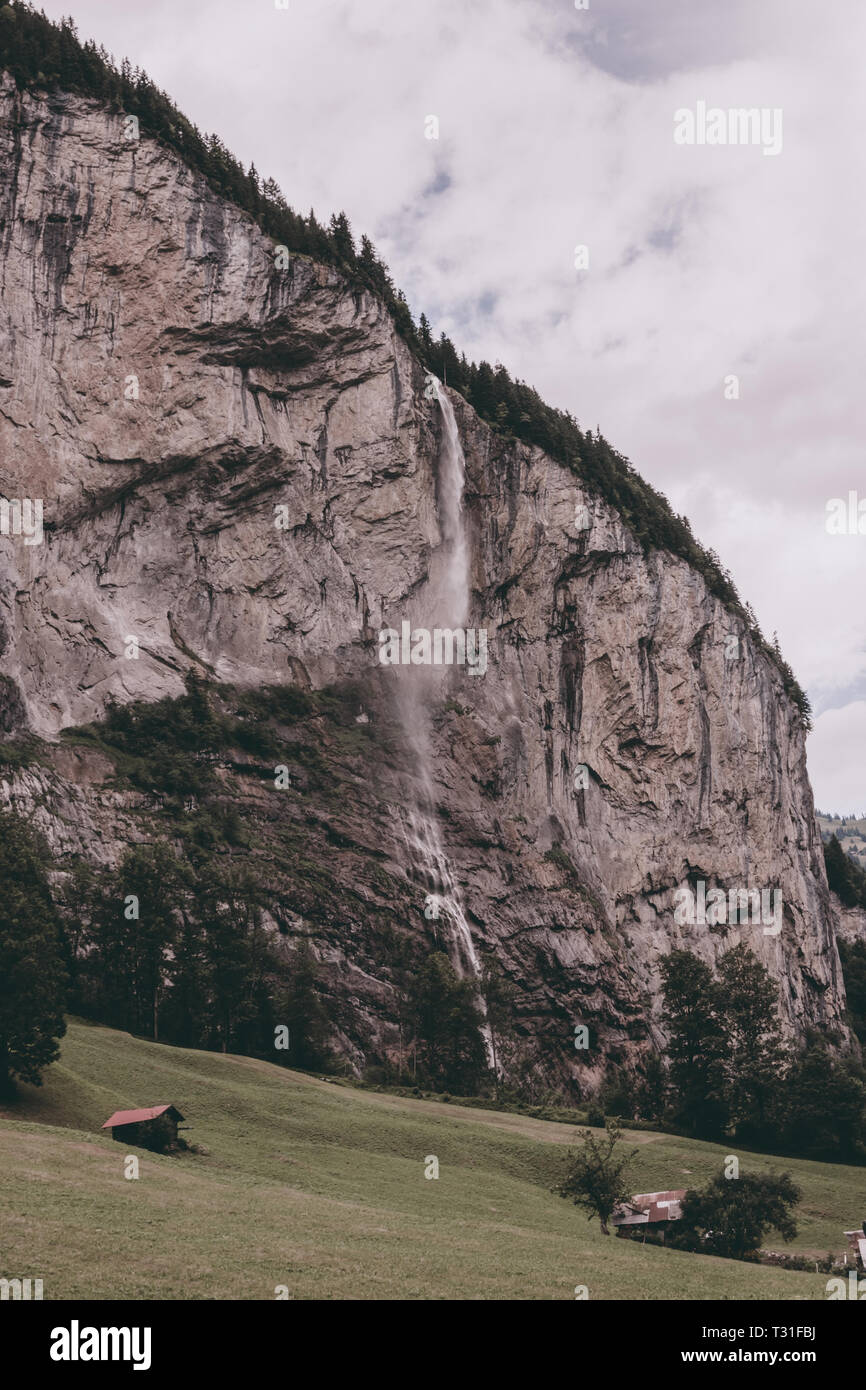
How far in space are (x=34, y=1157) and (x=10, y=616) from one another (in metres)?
56.3

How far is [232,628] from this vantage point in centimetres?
9862

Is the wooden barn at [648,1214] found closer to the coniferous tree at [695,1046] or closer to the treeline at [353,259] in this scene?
the coniferous tree at [695,1046]

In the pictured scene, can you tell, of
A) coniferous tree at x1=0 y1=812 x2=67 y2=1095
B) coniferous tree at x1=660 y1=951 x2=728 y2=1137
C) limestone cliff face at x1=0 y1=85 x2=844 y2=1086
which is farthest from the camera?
limestone cliff face at x1=0 y1=85 x2=844 y2=1086

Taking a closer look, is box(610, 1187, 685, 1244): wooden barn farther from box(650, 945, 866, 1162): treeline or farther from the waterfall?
the waterfall

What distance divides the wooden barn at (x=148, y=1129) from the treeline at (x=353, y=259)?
271ft

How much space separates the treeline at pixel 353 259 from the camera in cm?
9962

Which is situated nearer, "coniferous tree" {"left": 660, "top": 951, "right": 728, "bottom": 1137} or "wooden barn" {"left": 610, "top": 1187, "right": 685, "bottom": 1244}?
"wooden barn" {"left": 610, "top": 1187, "right": 685, "bottom": 1244}

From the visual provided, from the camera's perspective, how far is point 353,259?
11062 cm

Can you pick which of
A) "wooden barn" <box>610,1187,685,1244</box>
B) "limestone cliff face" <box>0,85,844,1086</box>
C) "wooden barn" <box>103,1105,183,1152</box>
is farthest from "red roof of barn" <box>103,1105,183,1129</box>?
"limestone cliff face" <box>0,85,844,1086</box>

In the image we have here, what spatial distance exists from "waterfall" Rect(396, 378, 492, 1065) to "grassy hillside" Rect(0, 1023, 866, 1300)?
86.4ft

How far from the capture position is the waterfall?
9469 centimetres

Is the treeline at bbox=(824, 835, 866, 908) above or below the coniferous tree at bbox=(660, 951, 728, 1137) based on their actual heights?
above

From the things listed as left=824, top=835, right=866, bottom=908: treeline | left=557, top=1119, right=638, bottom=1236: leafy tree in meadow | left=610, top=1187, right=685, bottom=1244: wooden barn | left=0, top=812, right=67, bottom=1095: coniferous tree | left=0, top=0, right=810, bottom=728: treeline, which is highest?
left=0, top=0, right=810, bottom=728: treeline

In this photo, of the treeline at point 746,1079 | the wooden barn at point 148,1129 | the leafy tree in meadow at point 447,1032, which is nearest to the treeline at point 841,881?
the treeline at point 746,1079
